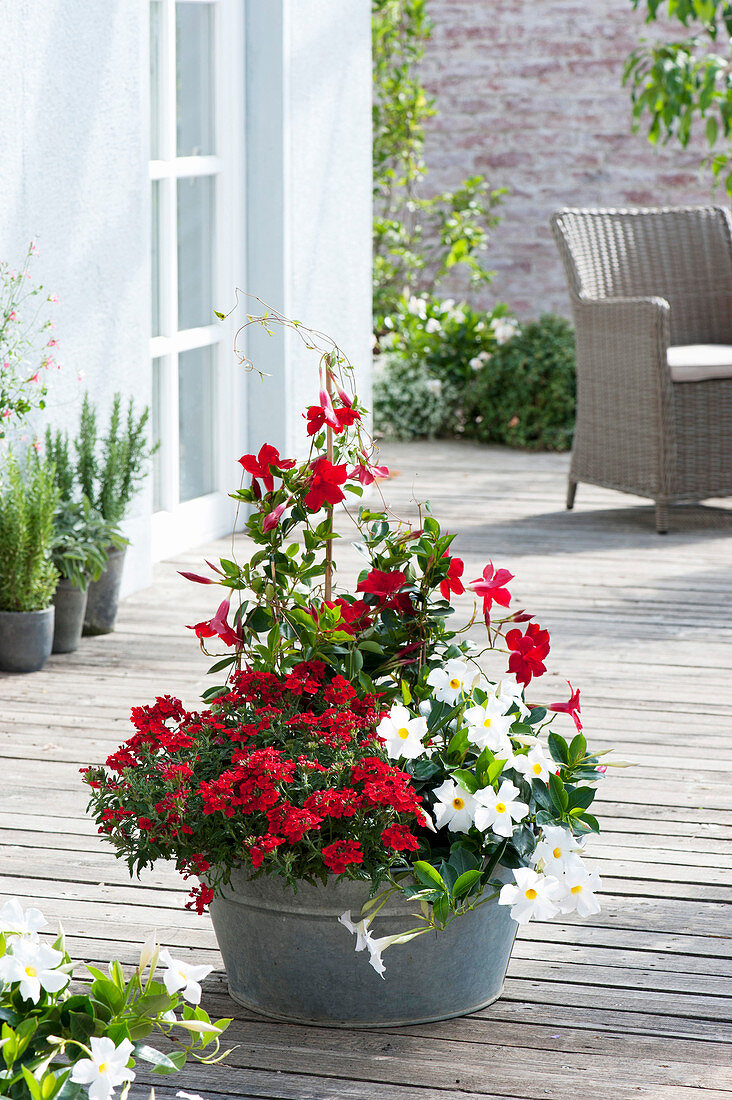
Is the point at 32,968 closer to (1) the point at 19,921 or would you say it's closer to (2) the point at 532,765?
(1) the point at 19,921

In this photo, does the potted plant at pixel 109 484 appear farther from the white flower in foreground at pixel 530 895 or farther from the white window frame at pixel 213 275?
the white flower in foreground at pixel 530 895

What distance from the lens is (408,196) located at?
8.21 m

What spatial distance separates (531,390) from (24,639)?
149 inches

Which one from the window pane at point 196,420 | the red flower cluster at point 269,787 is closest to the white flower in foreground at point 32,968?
the red flower cluster at point 269,787

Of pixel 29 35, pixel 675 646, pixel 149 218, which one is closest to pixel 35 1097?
pixel 675 646

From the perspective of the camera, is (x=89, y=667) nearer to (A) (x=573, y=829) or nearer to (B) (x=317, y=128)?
(A) (x=573, y=829)

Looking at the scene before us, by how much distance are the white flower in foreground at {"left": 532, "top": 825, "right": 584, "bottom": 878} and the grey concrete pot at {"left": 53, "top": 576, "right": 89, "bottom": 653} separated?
216 centimetres

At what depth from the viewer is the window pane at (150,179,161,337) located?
4.69 m

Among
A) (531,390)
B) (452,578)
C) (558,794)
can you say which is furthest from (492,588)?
(531,390)

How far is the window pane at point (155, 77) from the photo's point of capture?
4625mm

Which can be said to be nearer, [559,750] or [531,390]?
[559,750]

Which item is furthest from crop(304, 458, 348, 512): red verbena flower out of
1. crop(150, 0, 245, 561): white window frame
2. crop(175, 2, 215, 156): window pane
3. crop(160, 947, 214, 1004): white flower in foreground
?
crop(175, 2, 215, 156): window pane

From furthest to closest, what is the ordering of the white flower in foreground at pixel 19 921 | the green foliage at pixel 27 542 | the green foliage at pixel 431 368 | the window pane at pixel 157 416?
the green foliage at pixel 431 368, the window pane at pixel 157 416, the green foliage at pixel 27 542, the white flower in foreground at pixel 19 921

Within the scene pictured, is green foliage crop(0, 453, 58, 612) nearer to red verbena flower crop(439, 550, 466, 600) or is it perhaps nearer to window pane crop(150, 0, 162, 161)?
window pane crop(150, 0, 162, 161)
